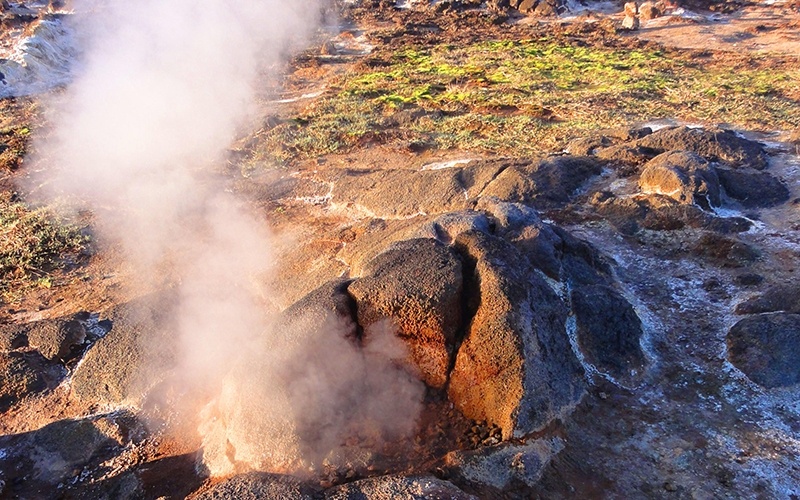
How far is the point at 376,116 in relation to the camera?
11.9 m

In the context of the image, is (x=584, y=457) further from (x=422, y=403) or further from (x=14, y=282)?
(x=14, y=282)

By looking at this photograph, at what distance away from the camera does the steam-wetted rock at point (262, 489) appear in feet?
10.6

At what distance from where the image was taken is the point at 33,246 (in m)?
7.80

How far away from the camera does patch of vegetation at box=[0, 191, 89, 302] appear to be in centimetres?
718

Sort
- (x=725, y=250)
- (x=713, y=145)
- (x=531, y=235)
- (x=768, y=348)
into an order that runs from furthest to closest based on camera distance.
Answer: (x=713, y=145) → (x=725, y=250) → (x=531, y=235) → (x=768, y=348)

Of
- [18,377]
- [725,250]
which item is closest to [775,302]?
[725,250]

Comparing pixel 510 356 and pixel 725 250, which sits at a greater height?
pixel 510 356

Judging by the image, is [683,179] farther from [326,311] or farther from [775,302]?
[326,311]

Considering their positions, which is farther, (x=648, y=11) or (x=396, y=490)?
Answer: (x=648, y=11)

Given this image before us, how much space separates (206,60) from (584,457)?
13.4 metres

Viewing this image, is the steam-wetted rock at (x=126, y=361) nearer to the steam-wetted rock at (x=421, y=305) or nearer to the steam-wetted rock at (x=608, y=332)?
the steam-wetted rock at (x=421, y=305)

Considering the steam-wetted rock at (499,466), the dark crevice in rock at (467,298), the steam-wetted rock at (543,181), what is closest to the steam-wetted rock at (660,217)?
the steam-wetted rock at (543,181)

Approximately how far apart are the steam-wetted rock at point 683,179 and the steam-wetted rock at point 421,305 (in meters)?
4.19

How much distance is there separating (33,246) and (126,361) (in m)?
3.73
